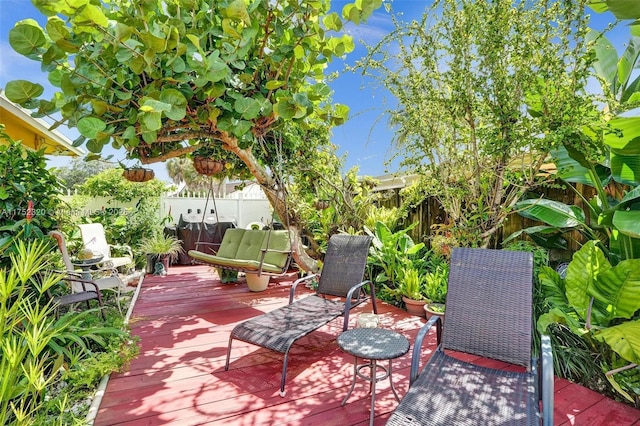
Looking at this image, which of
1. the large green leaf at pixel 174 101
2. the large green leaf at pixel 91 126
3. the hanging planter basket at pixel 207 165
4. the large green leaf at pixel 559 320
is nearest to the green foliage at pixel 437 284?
the large green leaf at pixel 559 320

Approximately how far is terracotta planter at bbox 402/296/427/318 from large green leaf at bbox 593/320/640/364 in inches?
98.0

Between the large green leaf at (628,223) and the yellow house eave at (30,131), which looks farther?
the yellow house eave at (30,131)

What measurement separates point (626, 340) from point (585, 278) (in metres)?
0.57

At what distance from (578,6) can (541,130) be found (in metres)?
1.10

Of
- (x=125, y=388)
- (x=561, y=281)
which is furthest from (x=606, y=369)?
Result: (x=125, y=388)

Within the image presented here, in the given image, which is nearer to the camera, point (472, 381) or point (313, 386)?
point (472, 381)

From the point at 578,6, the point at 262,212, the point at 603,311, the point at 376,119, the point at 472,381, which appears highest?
the point at 578,6

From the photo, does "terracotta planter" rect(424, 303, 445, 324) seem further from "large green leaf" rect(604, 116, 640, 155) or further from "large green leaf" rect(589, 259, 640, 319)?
"large green leaf" rect(604, 116, 640, 155)

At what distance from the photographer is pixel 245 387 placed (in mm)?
3025

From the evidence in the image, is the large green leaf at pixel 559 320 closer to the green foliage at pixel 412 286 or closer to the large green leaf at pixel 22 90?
the green foliage at pixel 412 286

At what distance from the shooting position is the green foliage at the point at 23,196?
3.53m

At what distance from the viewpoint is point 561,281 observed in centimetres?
332

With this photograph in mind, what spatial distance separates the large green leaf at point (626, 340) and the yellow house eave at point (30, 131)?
664cm

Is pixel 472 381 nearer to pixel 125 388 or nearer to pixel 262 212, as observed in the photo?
pixel 125 388
